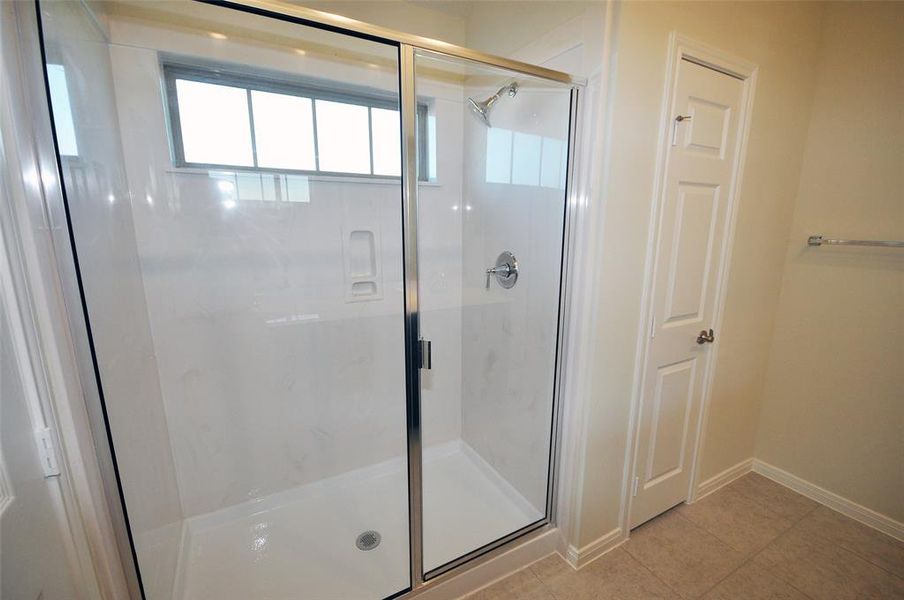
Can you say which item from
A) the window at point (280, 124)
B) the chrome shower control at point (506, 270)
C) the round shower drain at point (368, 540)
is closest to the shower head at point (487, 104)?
the window at point (280, 124)

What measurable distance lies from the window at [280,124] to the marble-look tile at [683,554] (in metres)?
2.02

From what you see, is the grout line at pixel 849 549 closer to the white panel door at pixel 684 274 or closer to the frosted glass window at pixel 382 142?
the white panel door at pixel 684 274

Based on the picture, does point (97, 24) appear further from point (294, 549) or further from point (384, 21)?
point (294, 549)

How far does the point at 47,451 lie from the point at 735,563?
2376 millimetres

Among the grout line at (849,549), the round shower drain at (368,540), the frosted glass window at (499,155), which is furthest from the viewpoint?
the frosted glass window at (499,155)

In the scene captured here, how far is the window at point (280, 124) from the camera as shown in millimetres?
1510

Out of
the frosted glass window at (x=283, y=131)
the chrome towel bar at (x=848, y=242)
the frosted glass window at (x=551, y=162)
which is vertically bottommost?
the chrome towel bar at (x=848, y=242)

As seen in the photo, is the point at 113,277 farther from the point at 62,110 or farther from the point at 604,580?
the point at 604,580

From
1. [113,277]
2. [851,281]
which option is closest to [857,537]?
[851,281]

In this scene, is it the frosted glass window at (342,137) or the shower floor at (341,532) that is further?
the frosted glass window at (342,137)

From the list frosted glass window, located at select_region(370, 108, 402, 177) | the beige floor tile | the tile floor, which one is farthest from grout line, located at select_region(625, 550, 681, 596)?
frosted glass window, located at select_region(370, 108, 402, 177)

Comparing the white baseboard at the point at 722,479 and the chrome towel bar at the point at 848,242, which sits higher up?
the chrome towel bar at the point at 848,242

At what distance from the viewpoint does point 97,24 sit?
1193 millimetres

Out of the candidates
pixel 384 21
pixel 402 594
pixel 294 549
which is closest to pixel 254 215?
pixel 384 21
